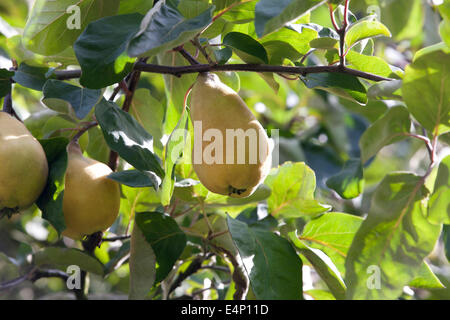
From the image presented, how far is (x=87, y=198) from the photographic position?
32.7 inches

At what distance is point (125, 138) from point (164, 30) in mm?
219

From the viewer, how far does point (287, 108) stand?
2.04 metres

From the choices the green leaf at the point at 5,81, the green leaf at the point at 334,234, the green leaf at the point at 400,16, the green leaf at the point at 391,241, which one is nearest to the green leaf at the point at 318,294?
the green leaf at the point at 334,234

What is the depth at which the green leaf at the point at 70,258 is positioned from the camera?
0.99m

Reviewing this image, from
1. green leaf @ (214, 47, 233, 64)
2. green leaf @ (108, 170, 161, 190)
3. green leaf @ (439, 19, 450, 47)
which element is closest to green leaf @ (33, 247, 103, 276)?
green leaf @ (108, 170, 161, 190)

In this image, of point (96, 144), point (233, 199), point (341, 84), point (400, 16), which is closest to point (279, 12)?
point (341, 84)

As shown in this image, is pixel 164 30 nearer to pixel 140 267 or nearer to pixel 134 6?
pixel 134 6

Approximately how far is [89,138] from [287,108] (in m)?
1.09

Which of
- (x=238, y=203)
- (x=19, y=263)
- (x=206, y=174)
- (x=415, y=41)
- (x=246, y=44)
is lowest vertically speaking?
(x=19, y=263)

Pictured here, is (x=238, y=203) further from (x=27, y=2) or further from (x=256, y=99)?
(x=27, y=2)

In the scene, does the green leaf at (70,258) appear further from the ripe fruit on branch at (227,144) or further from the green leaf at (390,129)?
the green leaf at (390,129)

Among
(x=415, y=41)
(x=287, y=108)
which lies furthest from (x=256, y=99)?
(x=415, y=41)

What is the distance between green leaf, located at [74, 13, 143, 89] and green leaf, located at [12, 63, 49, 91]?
0.22 m

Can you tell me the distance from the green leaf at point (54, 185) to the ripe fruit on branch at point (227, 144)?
0.20 metres
